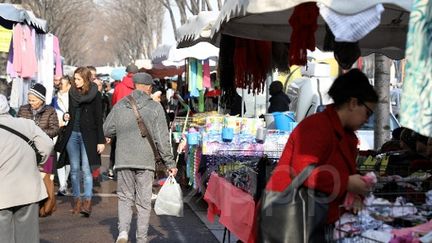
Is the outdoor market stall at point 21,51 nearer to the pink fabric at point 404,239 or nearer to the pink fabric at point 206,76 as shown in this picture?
the pink fabric at point 206,76

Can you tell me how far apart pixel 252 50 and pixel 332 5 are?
307 cm

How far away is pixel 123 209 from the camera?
8.45 metres

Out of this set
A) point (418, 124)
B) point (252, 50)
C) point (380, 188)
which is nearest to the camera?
point (418, 124)

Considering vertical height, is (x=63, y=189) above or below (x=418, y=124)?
below

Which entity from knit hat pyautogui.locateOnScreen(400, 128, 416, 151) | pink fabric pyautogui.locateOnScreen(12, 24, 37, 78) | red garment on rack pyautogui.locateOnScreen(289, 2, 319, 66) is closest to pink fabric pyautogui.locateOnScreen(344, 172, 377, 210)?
red garment on rack pyautogui.locateOnScreen(289, 2, 319, 66)

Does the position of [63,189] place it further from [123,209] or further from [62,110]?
[123,209]

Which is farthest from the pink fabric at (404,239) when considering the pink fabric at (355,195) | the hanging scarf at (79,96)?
the hanging scarf at (79,96)

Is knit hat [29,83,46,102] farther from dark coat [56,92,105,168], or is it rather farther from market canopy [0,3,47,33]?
market canopy [0,3,47,33]

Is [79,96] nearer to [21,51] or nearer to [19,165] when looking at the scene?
[21,51]

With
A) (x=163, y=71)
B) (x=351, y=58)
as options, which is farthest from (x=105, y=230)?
(x=163, y=71)

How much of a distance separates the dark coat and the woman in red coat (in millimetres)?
6588

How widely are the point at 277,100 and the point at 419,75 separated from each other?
10.5m

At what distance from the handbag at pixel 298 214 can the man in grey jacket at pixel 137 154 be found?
3940 mm

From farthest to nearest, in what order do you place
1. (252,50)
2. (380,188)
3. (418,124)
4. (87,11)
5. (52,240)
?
(87,11)
(52,240)
(252,50)
(380,188)
(418,124)
